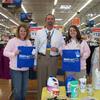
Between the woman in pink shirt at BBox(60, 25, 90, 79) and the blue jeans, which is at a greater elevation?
the woman in pink shirt at BBox(60, 25, 90, 79)

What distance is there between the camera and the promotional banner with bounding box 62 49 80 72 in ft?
13.9

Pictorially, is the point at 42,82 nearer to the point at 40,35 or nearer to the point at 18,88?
the point at 18,88

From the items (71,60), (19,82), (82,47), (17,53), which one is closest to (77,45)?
(82,47)

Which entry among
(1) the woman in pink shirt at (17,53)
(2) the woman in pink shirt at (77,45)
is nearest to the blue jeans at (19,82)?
(1) the woman in pink shirt at (17,53)

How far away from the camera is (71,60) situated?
4227 millimetres

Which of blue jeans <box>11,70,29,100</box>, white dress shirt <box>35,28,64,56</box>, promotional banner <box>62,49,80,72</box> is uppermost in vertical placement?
white dress shirt <box>35,28,64,56</box>

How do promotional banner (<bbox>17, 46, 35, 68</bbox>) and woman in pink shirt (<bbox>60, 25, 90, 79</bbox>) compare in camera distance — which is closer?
promotional banner (<bbox>17, 46, 35, 68</bbox>)

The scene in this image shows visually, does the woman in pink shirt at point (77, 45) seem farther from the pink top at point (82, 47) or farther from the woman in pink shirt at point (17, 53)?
the woman in pink shirt at point (17, 53)

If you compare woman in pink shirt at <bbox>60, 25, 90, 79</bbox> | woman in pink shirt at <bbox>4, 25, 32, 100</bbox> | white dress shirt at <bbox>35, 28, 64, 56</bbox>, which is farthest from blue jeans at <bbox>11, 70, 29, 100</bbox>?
woman in pink shirt at <bbox>60, 25, 90, 79</bbox>

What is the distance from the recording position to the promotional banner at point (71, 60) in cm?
423

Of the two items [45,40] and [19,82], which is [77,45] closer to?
[45,40]

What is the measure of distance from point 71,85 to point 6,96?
13.0ft

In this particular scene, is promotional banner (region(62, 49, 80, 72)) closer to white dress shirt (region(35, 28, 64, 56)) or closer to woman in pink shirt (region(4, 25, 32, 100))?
white dress shirt (region(35, 28, 64, 56))

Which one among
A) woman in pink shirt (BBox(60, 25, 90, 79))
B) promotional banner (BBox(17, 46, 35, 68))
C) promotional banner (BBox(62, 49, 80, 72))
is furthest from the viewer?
woman in pink shirt (BBox(60, 25, 90, 79))
